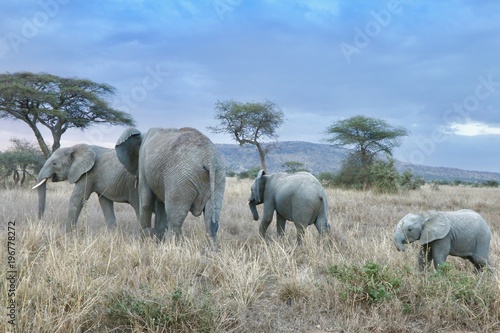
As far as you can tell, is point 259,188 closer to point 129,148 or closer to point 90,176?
point 129,148

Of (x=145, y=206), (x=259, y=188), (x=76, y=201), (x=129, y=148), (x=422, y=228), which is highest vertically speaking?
(x=129, y=148)

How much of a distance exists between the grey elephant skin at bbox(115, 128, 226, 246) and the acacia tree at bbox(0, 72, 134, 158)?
18.7m

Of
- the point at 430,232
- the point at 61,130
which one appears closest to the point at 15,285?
the point at 430,232

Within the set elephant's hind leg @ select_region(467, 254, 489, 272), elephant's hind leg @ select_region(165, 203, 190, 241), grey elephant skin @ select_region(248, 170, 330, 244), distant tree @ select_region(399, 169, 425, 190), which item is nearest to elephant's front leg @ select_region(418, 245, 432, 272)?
elephant's hind leg @ select_region(467, 254, 489, 272)

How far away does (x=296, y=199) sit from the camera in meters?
6.52

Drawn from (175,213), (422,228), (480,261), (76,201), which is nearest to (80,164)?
(76,201)

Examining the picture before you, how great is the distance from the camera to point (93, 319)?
3.23m

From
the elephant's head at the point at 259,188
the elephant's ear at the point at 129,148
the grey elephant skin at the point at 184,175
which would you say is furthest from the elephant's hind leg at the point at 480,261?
the elephant's ear at the point at 129,148

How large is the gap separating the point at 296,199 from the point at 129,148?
274cm

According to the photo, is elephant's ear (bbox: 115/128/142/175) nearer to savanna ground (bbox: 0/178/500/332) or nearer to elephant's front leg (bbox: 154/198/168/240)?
elephant's front leg (bbox: 154/198/168/240)

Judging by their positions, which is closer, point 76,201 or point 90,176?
point 76,201

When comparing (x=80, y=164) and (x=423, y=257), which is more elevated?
(x=80, y=164)

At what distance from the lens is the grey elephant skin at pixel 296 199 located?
6473 mm

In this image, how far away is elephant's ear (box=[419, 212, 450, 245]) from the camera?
A: 4762mm
